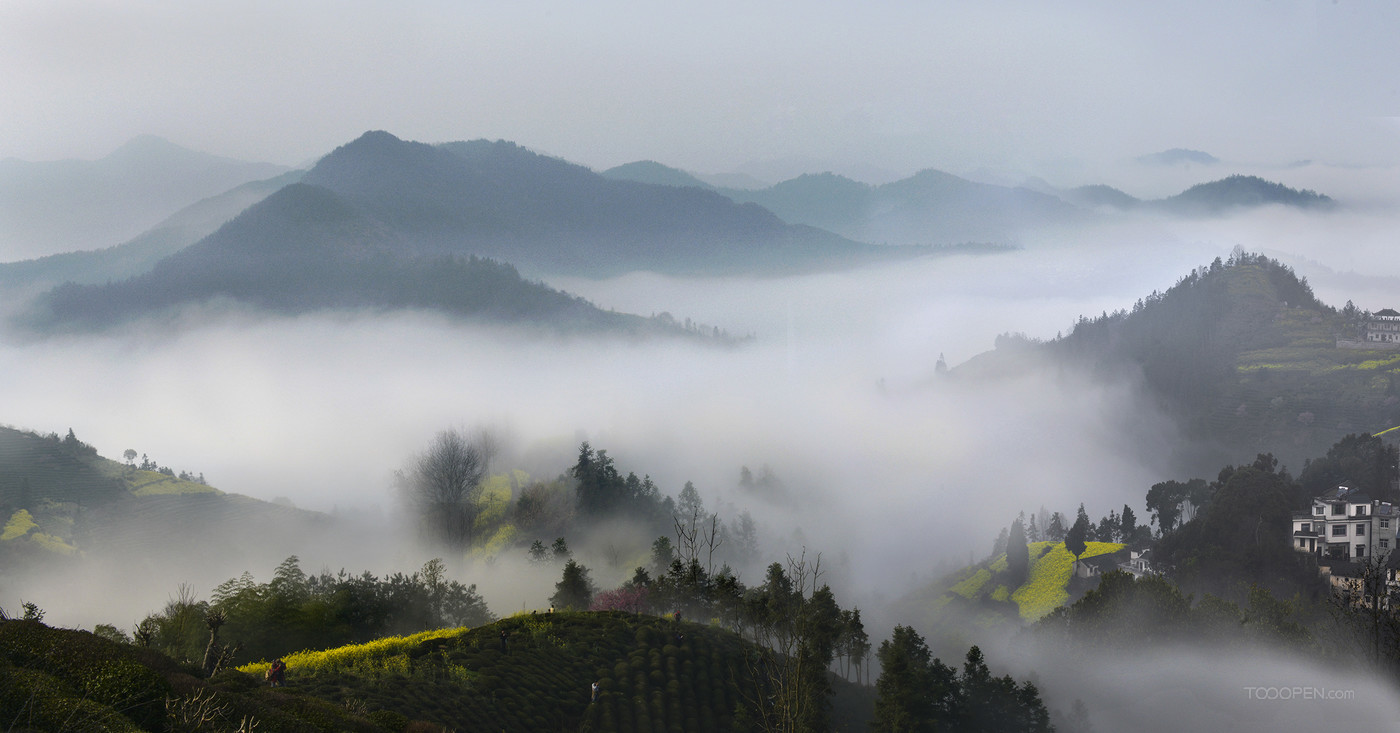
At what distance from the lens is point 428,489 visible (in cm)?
13312

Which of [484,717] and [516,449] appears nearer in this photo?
[484,717]

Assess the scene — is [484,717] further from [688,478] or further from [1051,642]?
[688,478]

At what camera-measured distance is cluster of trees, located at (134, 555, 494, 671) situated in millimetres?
50219

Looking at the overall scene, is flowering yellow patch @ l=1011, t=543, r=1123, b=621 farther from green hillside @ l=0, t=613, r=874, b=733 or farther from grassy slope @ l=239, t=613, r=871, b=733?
grassy slope @ l=239, t=613, r=871, b=733

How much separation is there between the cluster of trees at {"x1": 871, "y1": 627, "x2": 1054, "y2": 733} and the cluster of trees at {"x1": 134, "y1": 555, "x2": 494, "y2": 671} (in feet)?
118

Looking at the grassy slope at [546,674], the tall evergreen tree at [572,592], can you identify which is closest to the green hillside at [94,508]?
the tall evergreen tree at [572,592]

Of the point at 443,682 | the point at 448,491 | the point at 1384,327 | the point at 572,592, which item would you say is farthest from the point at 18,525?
the point at 1384,327

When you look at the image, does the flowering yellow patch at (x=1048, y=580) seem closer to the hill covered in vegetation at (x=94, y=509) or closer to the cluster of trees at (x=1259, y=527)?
the cluster of trees at (x=1259, y=527)

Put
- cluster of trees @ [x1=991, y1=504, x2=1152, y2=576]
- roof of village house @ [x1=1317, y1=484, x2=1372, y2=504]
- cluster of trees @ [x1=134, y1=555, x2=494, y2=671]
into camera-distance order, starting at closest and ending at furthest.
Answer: cluster of trees @ [x1=134, y1=555, x2=494, y2=671], roof of village house @ [x1=1317, y1=484, x2=1372, y2=504], cluster of trees @ [x1=991, y1=504, x2=1152, y2=576]

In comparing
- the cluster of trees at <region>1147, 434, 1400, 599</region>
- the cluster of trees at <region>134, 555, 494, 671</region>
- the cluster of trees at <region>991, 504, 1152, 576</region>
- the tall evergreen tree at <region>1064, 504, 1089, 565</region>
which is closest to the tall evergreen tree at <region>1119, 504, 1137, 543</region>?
the cluster of trees at <region>991, 504, 1152, 576</region>

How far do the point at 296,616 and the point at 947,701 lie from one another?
1751 inches

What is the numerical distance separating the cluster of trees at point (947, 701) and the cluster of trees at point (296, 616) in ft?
118

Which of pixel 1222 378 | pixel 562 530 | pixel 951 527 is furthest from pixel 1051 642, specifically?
pixel 1222 378

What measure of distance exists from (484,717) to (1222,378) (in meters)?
207
